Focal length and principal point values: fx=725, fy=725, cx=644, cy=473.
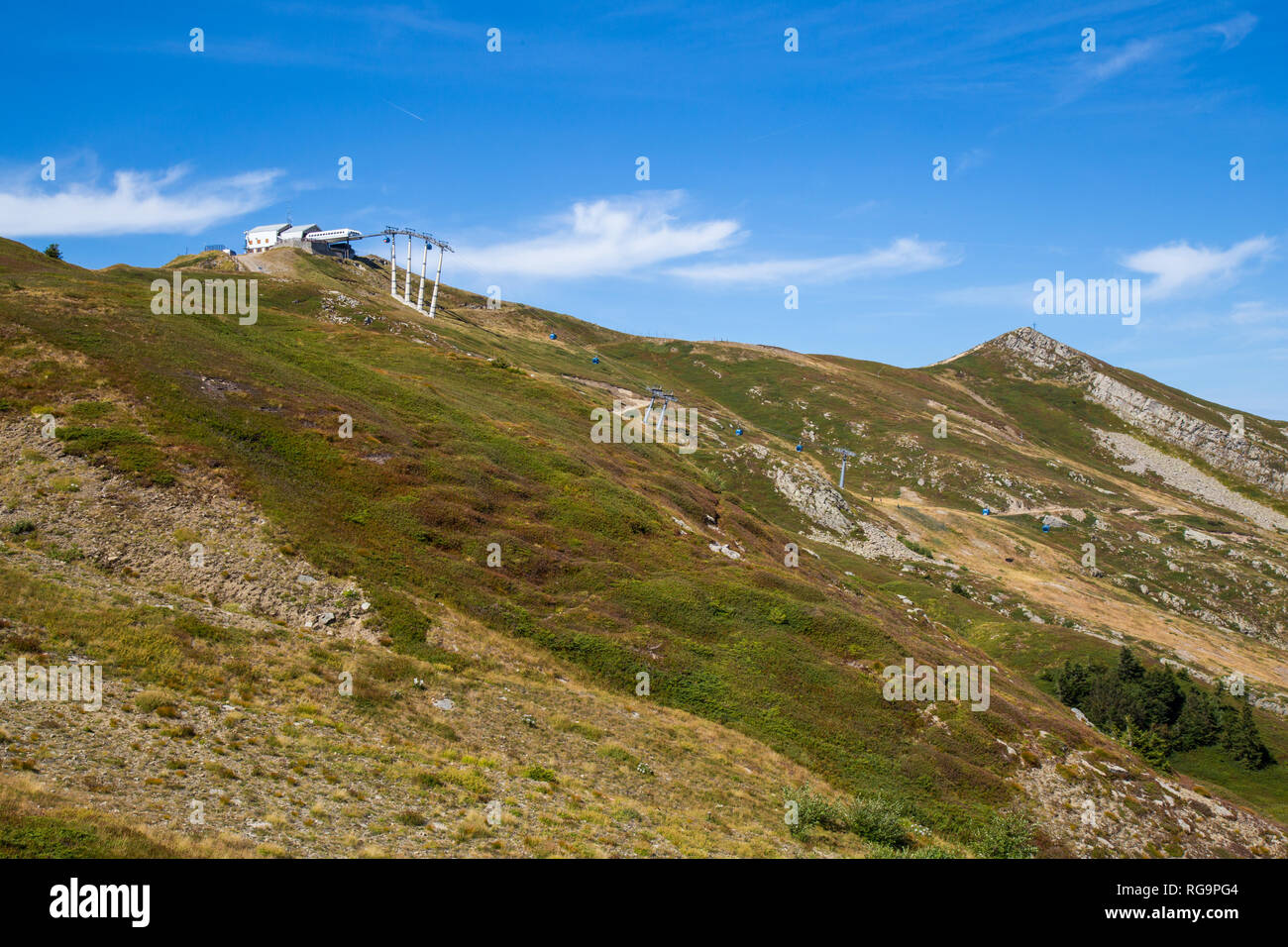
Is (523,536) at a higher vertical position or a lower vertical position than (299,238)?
lower

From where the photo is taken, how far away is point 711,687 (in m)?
40.5

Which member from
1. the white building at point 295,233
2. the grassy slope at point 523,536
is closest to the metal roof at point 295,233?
the white building at point 295,233

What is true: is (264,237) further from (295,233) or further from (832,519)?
(832,519)

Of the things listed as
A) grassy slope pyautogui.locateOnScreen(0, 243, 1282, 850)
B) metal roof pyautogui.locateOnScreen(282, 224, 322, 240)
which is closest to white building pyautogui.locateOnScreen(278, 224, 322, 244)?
metal roof pyautogui.locateOnScreen(282, 224, 322, 240)

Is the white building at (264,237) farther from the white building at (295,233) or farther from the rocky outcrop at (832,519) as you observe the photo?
the rocky outcrop at (832,519)

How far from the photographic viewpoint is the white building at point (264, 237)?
180 metres

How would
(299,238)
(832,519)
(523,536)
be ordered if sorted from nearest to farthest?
1. (523,536)
2. (832,519)
3. (299,238)

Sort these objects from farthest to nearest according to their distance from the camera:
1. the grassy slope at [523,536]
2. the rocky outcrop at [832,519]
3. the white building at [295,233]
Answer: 1. the white building at [295,233]
2. the rocky outcrop at [832,519]
3. the grassy slope at [523,536]

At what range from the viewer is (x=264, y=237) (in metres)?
182

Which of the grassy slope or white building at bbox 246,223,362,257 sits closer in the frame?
the grassy slope

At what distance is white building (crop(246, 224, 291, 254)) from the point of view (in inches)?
7087

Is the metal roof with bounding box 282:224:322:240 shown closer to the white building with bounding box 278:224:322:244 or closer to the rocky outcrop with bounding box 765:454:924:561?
the white building with bounding box 278:224:322:244

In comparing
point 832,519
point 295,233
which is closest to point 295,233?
point 295,233

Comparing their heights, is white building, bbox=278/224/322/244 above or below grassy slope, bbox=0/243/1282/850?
above
